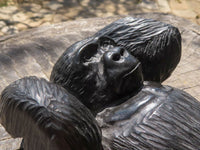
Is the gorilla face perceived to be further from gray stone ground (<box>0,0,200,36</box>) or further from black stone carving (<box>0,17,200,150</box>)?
gray stone ground (<box>0,0,200,36</box>)

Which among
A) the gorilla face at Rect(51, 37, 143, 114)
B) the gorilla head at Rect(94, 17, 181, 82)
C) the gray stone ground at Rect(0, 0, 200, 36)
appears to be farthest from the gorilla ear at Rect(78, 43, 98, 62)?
the gray stone ground at Rect(0, 0, 200, 36)

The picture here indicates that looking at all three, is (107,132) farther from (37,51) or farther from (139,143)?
(37,51)

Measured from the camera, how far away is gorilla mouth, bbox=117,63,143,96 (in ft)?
3.44

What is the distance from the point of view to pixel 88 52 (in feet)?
3.48

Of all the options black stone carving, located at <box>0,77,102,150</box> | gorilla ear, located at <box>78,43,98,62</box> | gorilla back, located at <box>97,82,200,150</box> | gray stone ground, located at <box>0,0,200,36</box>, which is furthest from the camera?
gray stone ground, located at <box>0,0,200,36</box>

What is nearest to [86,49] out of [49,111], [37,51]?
[49,111]

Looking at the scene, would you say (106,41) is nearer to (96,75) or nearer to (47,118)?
(96,75)

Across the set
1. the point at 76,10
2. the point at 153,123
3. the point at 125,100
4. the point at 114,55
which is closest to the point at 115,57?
the point at 114,55

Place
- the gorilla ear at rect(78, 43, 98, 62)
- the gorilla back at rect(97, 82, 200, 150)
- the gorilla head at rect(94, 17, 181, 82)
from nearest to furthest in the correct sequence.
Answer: the gorilla back at rect(97, 82, 200, 150) → the gorilla ear at rect(78, 43, 98, 62) → the gorilla head at rect(94, 17, 181, 82)

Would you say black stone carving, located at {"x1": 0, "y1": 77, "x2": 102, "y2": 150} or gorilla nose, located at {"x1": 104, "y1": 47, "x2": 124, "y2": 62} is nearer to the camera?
black stone carving, located at {"x1": 0, "y1": 77, "x2": 102, "y2": 150}

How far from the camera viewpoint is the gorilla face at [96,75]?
1.03 metres

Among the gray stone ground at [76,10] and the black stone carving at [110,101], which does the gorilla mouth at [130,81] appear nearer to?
the black stone carving at [110,101]

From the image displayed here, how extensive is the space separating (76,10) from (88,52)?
297cm

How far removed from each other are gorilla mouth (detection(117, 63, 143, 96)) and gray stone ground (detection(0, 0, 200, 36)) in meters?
2.73
